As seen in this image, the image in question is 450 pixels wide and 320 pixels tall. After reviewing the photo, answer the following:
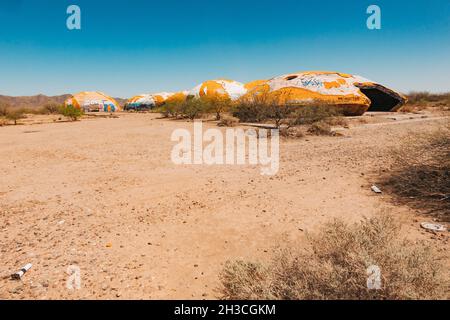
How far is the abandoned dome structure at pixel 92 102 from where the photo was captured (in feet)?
163

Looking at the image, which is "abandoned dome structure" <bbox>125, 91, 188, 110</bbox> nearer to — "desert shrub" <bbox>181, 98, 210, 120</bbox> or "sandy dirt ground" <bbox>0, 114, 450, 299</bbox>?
"desert shrub" <bbox>181, 98, 210, 120</bbox>

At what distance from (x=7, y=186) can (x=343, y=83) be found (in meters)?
24.4

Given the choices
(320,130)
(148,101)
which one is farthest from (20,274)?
(148,101)

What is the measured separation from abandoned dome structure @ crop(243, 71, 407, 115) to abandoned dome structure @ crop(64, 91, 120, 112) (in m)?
38.1

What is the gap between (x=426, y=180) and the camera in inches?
213

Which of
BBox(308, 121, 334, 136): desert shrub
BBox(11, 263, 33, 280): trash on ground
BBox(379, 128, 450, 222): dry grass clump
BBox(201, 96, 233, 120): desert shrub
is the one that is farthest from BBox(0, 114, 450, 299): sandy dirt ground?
BBox(201, 96, 233, 120): desert shrub

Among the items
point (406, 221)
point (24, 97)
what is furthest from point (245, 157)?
point (24, 97)

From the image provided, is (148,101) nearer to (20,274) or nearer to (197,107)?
(197,107)

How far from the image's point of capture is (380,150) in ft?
30.6

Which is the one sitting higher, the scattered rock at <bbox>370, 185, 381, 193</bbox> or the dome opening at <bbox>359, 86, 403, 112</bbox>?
the dome opening at <bbox>359, 86, 403, 112</bbox>

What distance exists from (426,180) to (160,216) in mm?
5427

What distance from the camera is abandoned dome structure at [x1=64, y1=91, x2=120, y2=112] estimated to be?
1951 inches

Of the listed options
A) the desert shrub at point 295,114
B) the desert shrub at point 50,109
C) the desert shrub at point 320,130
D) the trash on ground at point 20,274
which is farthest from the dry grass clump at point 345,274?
the desert shrub at point 50,109
